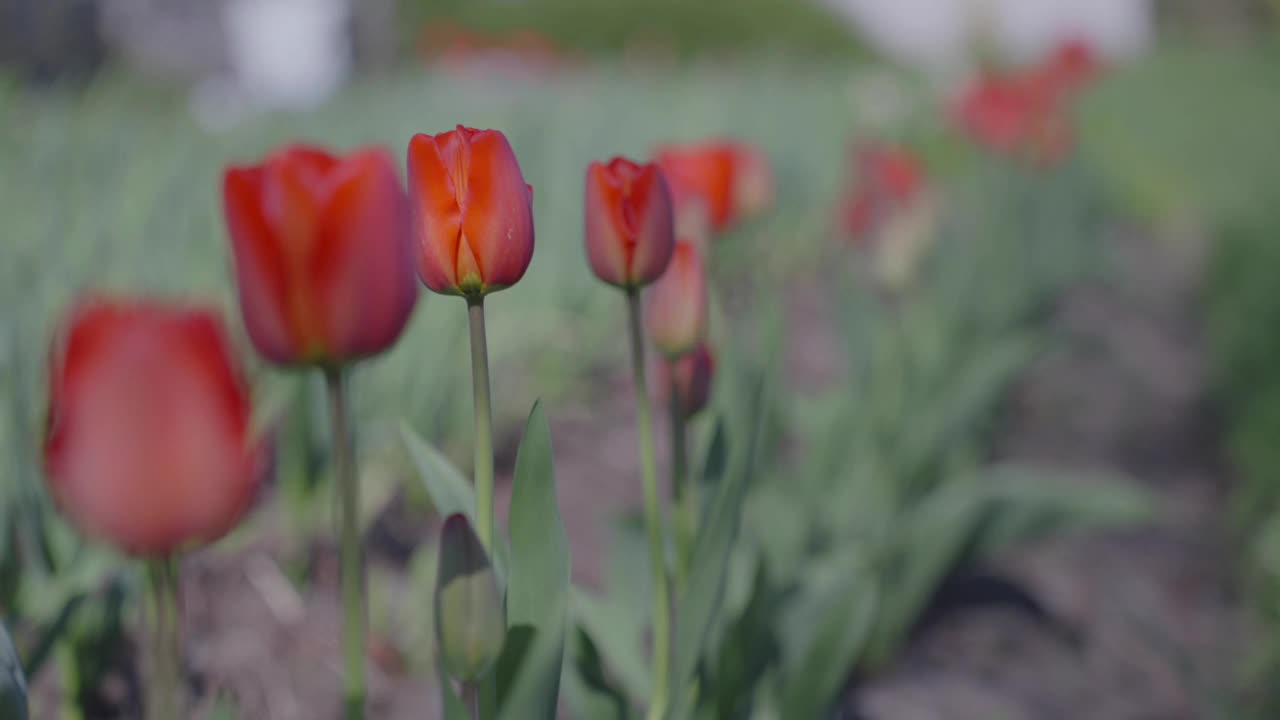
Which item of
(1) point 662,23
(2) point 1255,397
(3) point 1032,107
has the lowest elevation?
→ (2) point 1255,397

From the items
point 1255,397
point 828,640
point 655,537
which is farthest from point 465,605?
point 1255,397

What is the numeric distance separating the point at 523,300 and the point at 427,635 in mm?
1548

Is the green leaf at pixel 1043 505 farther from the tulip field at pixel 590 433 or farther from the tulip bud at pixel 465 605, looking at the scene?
the tulip bud at pixel 465 605

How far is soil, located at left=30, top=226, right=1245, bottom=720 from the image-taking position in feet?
4.78

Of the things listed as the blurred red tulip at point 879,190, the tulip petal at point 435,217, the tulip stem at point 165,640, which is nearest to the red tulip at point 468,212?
the tulip petal at point 435,217

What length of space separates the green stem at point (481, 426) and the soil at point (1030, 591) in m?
0.30

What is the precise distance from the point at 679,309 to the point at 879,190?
199 cm

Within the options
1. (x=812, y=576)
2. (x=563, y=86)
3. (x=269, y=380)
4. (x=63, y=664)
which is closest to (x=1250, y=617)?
(x=812, y=576)

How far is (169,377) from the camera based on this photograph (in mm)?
544

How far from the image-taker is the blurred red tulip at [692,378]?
0.96 m

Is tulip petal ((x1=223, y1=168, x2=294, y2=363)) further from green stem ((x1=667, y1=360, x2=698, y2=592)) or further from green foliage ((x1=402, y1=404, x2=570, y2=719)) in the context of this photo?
green stem ((x1=667, y1=360, x2=698, y2=592))

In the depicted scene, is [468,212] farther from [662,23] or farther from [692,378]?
[662,23]

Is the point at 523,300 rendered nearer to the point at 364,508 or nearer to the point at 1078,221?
the point at 364,508

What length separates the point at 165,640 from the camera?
1.86ft
